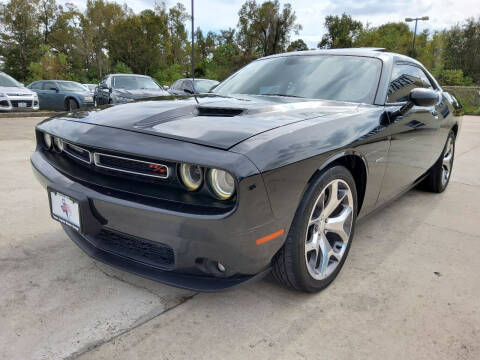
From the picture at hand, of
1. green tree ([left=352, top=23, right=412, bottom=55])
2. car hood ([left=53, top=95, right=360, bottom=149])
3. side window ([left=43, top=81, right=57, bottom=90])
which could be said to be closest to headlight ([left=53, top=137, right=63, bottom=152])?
car hood ([left=53, top=95, right=360, bottom=149])

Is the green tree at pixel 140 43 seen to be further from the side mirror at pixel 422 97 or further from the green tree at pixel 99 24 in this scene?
the side mirror at pixel 422 97

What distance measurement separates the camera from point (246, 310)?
5.85 feet

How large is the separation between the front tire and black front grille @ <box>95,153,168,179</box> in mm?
631

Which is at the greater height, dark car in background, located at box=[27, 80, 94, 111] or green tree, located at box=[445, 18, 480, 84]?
green tree, located at box=[445, 18, 480, 84]

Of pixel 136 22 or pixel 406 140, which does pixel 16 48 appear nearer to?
pixel 136 22

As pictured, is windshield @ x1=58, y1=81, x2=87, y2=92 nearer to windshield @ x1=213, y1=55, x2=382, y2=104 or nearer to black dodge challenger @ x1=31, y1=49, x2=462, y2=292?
windshield @ x1=213, y1=55, x2=382, y2=104

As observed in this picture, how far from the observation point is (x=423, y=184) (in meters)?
3.83

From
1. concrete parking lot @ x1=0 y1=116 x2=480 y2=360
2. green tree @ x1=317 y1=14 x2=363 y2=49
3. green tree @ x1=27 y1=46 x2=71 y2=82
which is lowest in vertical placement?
concrete parking lot @ x1=0 y1=116 x2=480 y2=360

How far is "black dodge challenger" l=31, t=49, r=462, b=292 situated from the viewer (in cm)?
141

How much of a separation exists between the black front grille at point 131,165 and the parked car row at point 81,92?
591cm

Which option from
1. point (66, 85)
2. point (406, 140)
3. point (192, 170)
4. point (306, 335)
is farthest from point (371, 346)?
point (66, 85)

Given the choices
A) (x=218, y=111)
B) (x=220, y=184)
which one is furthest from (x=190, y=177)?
(x=218, y=111)

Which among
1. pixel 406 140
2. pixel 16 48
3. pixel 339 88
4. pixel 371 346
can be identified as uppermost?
pixel 16 48

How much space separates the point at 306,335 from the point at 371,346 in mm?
272
